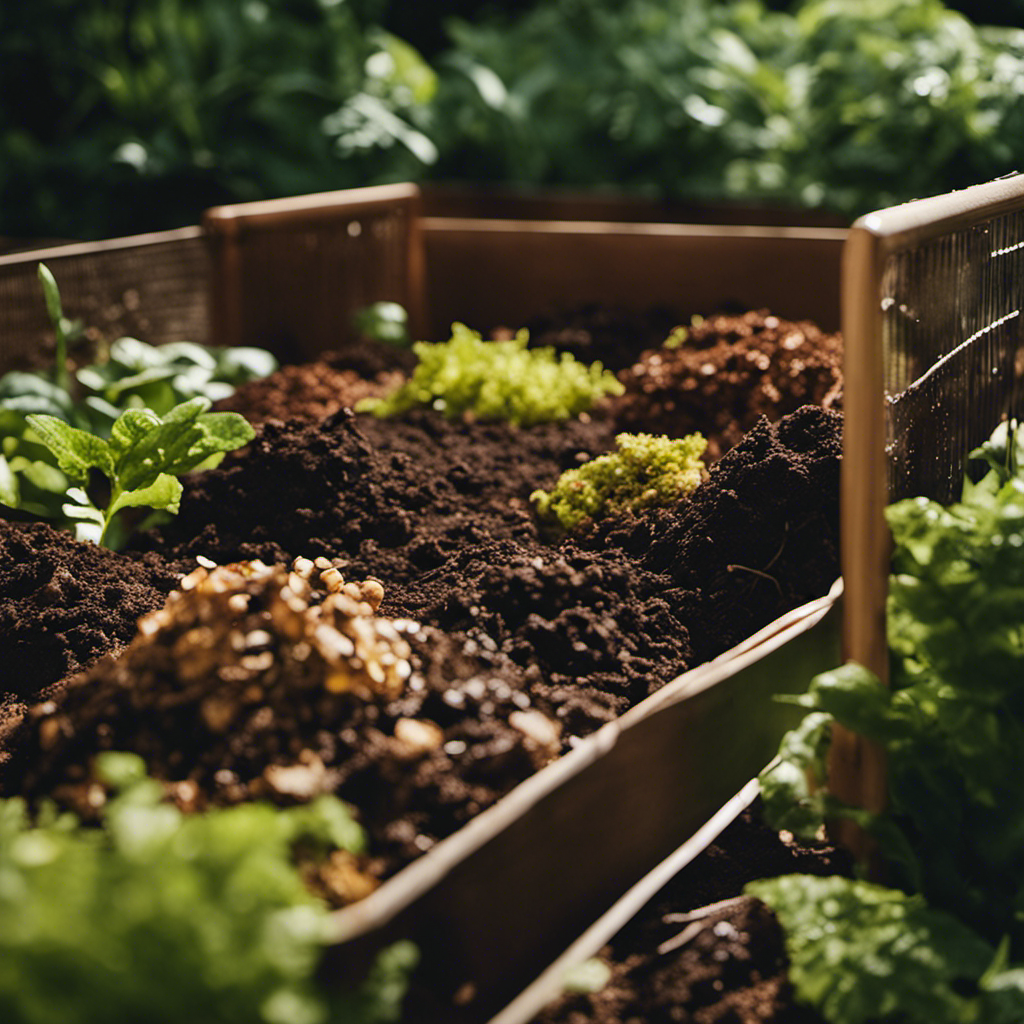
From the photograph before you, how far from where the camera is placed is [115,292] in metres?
3.40

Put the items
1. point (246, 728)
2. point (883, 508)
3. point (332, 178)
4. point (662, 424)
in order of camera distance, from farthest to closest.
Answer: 1. point (332, 178)
2. point (662, 424)
3. point (883, 508)
4. point (246, 728)

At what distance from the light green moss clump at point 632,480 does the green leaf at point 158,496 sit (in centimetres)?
85

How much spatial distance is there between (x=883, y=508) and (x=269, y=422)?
1506 mm

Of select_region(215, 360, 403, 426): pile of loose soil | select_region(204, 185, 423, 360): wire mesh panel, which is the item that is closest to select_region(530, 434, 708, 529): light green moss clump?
select_region(215, 360, 403, 426): pile of loose soil

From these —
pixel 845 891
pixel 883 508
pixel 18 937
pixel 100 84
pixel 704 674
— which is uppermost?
pixel 100 84

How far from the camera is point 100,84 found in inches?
229

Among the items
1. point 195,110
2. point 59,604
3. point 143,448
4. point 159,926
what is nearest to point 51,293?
point 143,448

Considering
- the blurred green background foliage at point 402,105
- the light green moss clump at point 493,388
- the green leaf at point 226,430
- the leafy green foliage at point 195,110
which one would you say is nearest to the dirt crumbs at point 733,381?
the light green moss clump at point 493,388

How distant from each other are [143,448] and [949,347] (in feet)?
5.41

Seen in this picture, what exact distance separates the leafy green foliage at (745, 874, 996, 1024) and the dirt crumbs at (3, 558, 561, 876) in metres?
0.42

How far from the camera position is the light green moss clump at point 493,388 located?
131 inches

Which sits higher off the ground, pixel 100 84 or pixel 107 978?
pixel 100 84

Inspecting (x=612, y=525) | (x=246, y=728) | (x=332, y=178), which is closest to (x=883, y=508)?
(x=612, y=525)

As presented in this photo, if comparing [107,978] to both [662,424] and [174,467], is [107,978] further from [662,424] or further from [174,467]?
[662,424]
